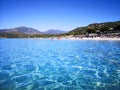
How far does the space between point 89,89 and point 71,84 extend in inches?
56.0

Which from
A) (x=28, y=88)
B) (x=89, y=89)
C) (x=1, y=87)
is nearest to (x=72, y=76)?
(x=89, y=89)

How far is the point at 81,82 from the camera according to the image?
32.0 feet

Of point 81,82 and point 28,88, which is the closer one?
point 28,88

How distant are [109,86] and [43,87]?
4.08m

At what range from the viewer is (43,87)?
29.0ft

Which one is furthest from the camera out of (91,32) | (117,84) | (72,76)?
(91,32)

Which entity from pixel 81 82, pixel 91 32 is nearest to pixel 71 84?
pixel 81 82

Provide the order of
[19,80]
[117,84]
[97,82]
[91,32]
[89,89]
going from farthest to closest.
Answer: [91,32] < [19,80] < [97,82] < [117,84] < [89,89]

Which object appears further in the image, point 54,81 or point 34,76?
point 34,76

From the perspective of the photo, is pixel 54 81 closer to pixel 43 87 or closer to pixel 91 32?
pixel 43 87

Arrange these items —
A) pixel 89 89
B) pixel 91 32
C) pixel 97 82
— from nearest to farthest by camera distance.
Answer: pixel 89 89
pixel 97 82
pixel 91 32

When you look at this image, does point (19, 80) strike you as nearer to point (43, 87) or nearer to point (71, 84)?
point (43, 87)

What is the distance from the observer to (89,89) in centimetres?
834

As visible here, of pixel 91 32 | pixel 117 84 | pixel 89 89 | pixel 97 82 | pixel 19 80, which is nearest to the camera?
pixel 89 89
